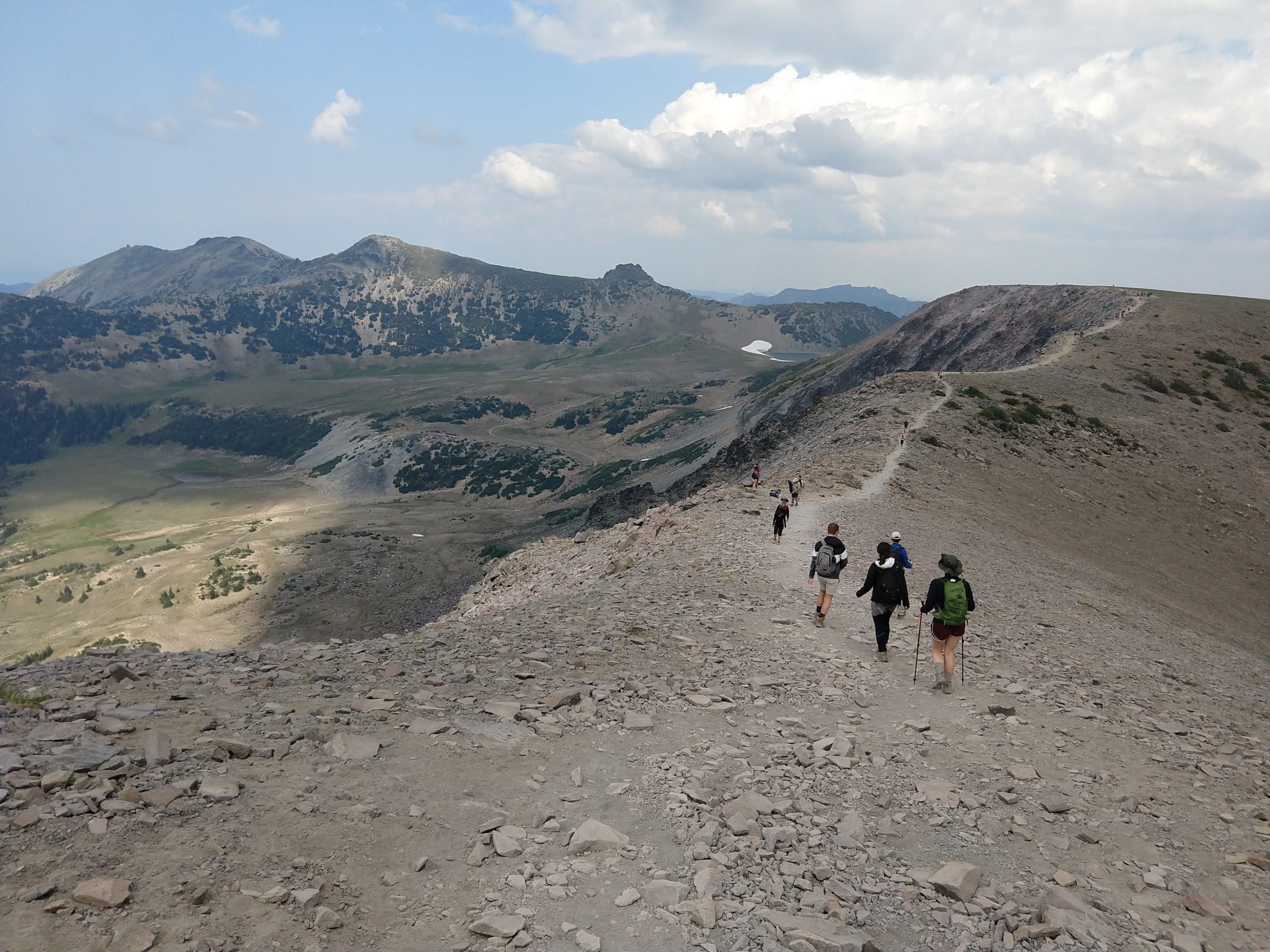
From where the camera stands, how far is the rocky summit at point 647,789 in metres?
6.81

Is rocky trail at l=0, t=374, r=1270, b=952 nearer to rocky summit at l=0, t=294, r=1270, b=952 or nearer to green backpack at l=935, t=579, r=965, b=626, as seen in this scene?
rocky summit at l=0, t=294, r=1270, b=952

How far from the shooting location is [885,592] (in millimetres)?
15016

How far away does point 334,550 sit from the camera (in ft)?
256

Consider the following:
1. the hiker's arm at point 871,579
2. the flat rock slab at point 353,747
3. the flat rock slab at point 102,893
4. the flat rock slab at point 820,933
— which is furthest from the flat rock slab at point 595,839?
the hiker's arm at point 871,579

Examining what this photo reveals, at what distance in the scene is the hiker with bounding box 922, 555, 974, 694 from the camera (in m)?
13.4

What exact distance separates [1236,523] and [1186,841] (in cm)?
3754

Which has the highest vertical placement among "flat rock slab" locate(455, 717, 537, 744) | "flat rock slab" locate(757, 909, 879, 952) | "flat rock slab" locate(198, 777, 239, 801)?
"flat rock slab" locate(198, 777, 239, 801)

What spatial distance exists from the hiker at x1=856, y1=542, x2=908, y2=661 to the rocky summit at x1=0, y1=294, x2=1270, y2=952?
62cm

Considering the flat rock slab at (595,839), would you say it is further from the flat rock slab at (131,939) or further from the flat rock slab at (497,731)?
the flat rock slab at (131,939)

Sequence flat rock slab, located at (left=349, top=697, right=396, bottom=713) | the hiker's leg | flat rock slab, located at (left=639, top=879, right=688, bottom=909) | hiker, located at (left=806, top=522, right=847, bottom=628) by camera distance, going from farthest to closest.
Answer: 1. hiker, located at (left=806, top=522, right=847, bottom=628)
2. the hiker's leg
3. flat rock slab, located at (left=349, top=697, right=396, bottom=713)
4. flat rock slab, located at (left=639, top=879, right=688, bottom=909)

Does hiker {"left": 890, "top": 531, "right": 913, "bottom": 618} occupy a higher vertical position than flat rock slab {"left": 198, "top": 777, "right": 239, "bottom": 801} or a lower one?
higher

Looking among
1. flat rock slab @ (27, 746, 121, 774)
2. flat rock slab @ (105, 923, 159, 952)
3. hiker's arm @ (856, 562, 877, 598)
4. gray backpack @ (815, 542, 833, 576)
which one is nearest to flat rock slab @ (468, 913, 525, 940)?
flat rock slab @ (105, 923, 159, 952)

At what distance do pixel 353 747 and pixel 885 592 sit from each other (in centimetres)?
1102

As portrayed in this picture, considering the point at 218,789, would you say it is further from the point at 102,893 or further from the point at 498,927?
the point at 498,927
